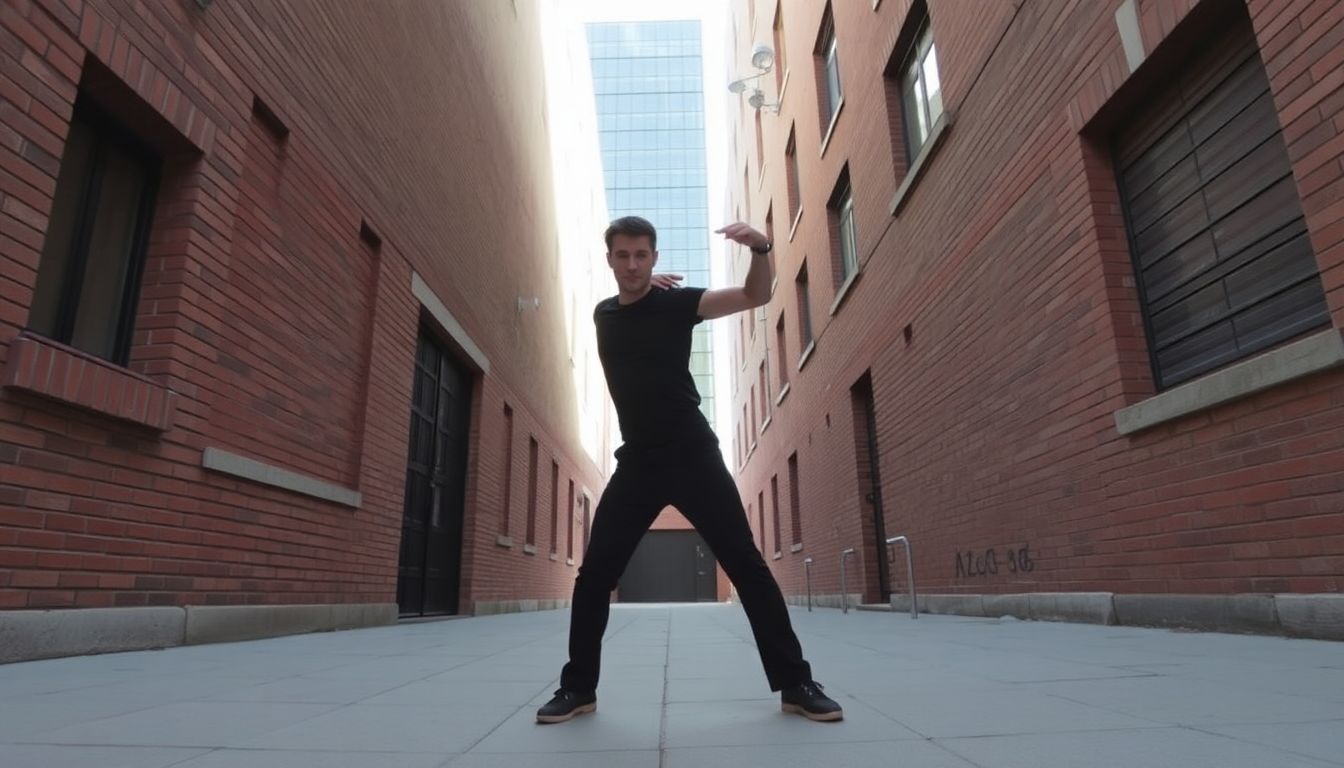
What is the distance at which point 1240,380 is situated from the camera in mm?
3486

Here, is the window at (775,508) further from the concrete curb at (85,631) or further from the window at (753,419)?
the concrete curb at (85,631)

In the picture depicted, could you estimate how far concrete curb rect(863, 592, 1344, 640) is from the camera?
3.13 metres

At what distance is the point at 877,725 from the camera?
2.01 meters

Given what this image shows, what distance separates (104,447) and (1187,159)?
5.72 meters

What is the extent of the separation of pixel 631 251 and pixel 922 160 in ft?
18.8

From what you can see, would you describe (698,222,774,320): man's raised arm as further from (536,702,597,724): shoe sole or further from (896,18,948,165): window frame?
(896,18,948,165): window frame

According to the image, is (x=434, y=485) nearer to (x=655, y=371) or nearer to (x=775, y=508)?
(x=655, y=371)

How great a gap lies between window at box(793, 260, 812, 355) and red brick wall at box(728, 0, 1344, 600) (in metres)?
3.90

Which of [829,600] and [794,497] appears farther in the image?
[794,497]

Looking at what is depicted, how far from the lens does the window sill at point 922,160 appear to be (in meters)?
6.75

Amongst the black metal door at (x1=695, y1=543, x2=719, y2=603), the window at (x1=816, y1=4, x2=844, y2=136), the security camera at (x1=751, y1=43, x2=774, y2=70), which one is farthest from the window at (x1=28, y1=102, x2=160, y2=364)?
the black metal door at (x1=695, y1=543, x2=719, y2=603)

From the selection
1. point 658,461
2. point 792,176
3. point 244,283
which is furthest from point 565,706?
point 792,176

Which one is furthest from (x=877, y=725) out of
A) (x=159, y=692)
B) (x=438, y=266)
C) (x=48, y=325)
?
(x=438, y=266)

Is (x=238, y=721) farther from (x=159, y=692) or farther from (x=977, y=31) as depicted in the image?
(x=977, y=31)
